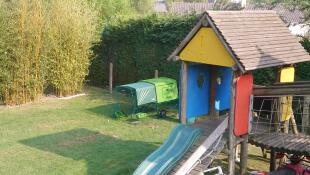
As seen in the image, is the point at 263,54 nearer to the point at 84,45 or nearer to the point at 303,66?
the point at 303,66

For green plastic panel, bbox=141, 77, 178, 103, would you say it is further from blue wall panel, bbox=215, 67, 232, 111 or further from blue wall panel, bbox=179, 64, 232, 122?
blue wall panel, bbox=215, 67, 232, 111

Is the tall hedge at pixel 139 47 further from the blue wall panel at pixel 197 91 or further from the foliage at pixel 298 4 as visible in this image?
the blue wall panel at pixel 197 91

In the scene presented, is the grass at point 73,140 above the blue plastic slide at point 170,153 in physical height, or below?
below

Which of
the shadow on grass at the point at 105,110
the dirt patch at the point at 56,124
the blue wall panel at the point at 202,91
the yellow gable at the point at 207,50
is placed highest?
the yellow gable at the point at 207,50

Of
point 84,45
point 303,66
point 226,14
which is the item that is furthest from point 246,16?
point 84,45

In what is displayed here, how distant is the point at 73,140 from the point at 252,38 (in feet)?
18.2

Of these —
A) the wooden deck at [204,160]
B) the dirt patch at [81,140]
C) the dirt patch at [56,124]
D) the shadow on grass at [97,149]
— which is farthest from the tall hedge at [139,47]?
the wooden deck at [204,160]

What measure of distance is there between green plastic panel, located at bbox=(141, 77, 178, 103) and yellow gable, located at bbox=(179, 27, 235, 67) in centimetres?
496

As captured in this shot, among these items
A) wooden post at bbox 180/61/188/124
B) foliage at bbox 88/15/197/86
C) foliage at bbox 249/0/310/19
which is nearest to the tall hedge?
foliage at bbox 88/15/197/86

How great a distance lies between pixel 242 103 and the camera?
27.1 feet

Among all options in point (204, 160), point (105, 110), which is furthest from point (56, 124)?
point (204, 160)

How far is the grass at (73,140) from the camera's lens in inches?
375

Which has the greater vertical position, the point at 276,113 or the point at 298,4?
the point at 298,4

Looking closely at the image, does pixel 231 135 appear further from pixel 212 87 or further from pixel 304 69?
pixel 304 69
